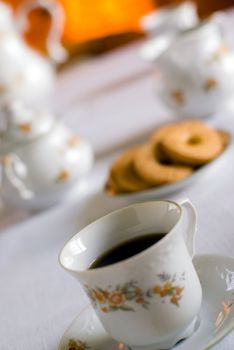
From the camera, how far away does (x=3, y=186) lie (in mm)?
891

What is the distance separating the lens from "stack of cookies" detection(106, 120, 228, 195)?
78 centimetres

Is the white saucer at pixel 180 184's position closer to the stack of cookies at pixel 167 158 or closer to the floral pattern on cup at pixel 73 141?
the stack of cookies at pixel 167 158

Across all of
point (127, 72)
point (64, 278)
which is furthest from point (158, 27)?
point (64, 278)

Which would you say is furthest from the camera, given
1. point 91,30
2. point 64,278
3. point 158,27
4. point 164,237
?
point 91,30

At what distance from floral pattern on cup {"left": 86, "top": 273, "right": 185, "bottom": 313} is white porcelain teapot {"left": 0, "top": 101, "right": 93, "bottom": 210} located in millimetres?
424

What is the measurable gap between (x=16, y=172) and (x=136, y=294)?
462 millimetres

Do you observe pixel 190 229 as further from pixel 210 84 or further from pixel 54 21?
pixel 54 21

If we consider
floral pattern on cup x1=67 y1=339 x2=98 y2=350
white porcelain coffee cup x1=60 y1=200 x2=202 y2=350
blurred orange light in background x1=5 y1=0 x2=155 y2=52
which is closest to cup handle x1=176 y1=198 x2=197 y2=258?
white porcelain coffee cup x1=60 y1=200 x2=202 y2=350

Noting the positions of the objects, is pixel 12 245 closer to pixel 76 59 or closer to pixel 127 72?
pixel 127 72

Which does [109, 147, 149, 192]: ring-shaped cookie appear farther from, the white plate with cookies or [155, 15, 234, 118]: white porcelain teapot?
[155, 15, 234, 118]: white porcelain teapot

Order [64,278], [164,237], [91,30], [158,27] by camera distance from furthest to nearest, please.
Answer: [91,30] → [158,27] → [64,278] → [164,237]

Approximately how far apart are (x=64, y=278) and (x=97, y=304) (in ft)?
0.64

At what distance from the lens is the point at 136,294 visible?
469 millimetres

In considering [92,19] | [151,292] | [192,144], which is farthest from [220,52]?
[92,19]
